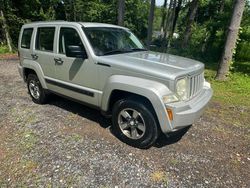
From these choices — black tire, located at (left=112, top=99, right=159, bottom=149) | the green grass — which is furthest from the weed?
the green grass

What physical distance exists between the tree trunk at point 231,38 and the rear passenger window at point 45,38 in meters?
6.04

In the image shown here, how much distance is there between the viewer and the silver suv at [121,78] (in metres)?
3.38

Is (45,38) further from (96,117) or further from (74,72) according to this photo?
(96,117)

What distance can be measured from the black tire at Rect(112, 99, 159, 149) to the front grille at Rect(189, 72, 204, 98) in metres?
0.76

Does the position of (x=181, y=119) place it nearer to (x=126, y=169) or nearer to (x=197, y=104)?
(x=197, y=104)

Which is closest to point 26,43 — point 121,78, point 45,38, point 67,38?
point 45,38

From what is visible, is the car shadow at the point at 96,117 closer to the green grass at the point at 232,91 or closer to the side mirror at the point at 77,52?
the side mirror at the point at 77,52

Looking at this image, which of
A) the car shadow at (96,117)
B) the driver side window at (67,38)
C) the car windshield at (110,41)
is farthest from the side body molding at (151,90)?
the driver side window at (67,38)

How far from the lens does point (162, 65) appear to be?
370cm

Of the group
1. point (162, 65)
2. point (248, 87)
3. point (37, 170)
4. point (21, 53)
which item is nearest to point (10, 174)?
point (37, 170)

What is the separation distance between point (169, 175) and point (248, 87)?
5.97 m

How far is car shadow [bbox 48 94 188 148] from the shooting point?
412 cm

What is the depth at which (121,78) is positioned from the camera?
370 cm

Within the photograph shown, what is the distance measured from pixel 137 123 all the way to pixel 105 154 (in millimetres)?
697
